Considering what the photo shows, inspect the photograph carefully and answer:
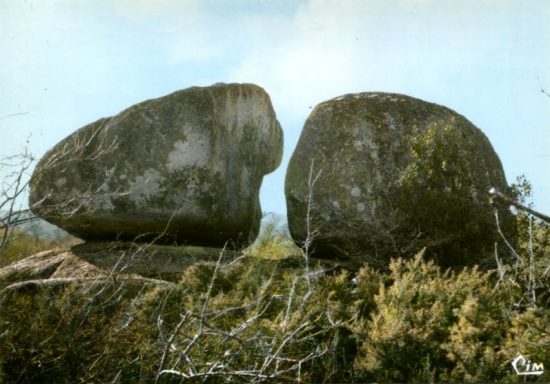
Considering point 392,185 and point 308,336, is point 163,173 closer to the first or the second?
point 392,185

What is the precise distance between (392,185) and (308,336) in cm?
357

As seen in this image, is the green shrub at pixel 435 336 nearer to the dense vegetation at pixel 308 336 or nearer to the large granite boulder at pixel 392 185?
the dense vegetation at pixel 308 336

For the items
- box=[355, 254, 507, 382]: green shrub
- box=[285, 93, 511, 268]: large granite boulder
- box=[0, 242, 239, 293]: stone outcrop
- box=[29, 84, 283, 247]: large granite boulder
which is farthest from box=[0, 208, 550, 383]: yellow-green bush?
box=[29, 84, 283, 247]: large granite boulder

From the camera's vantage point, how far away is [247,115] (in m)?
10.3

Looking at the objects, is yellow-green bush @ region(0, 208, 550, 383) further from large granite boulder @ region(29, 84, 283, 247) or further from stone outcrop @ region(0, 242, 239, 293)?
large granite boulder @ region(29, 84, 283, 247)

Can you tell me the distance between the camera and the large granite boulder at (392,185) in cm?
879

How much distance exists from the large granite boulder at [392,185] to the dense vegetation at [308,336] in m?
1.60

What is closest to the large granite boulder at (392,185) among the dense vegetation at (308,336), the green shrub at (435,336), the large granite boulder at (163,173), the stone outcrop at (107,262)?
the large granite boulder at (163,173)

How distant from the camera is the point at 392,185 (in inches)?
352

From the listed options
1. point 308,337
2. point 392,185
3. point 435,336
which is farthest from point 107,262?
point 435,336

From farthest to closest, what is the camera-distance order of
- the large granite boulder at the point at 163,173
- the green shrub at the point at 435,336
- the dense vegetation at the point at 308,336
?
the large granite boulder at the point at 163,173 → the green shrub at the point at 435,336 → the dense vegetation at the point at 308,336

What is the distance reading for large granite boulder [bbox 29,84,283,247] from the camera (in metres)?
9.55

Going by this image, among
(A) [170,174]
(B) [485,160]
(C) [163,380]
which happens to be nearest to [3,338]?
(C) [163,380]

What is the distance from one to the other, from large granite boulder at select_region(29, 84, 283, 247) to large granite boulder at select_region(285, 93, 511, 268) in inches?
35.0
